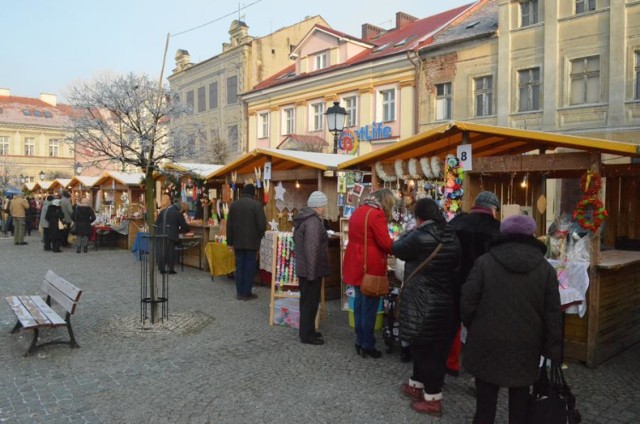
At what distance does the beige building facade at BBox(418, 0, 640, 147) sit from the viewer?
46.7ft

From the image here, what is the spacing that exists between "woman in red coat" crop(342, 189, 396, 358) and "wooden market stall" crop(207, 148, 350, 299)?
2.97 m

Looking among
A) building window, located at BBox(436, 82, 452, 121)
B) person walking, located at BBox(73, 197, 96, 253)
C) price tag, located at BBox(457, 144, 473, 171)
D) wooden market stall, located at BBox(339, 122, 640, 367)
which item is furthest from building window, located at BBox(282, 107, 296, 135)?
price tag, located at BBox(457, 144, 473, 171)

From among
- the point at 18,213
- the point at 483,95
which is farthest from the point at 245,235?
the point at 483,95

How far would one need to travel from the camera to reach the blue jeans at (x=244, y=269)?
26.4 feet

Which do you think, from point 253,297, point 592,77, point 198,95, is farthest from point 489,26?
point 198,95

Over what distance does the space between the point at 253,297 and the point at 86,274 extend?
4.33m

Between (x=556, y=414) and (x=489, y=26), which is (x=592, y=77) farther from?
(x=556, y=414)

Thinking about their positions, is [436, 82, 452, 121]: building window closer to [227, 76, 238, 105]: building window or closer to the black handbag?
[227, 76, 238, 105]: building window

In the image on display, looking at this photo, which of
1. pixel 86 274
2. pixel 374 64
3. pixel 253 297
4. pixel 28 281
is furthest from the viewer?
pixel 374 64

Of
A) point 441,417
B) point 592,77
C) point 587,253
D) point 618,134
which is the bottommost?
point 441,417

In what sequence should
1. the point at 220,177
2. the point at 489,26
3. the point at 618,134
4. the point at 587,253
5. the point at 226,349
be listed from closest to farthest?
the point at 587,253
the point at 226,349
the point at 220,177
the point at 618,134
the point at 489,26

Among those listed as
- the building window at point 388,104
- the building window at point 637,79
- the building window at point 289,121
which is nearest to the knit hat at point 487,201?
the building window at point 637,79

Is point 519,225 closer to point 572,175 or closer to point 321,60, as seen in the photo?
point 572,175

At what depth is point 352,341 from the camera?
5.96 m
